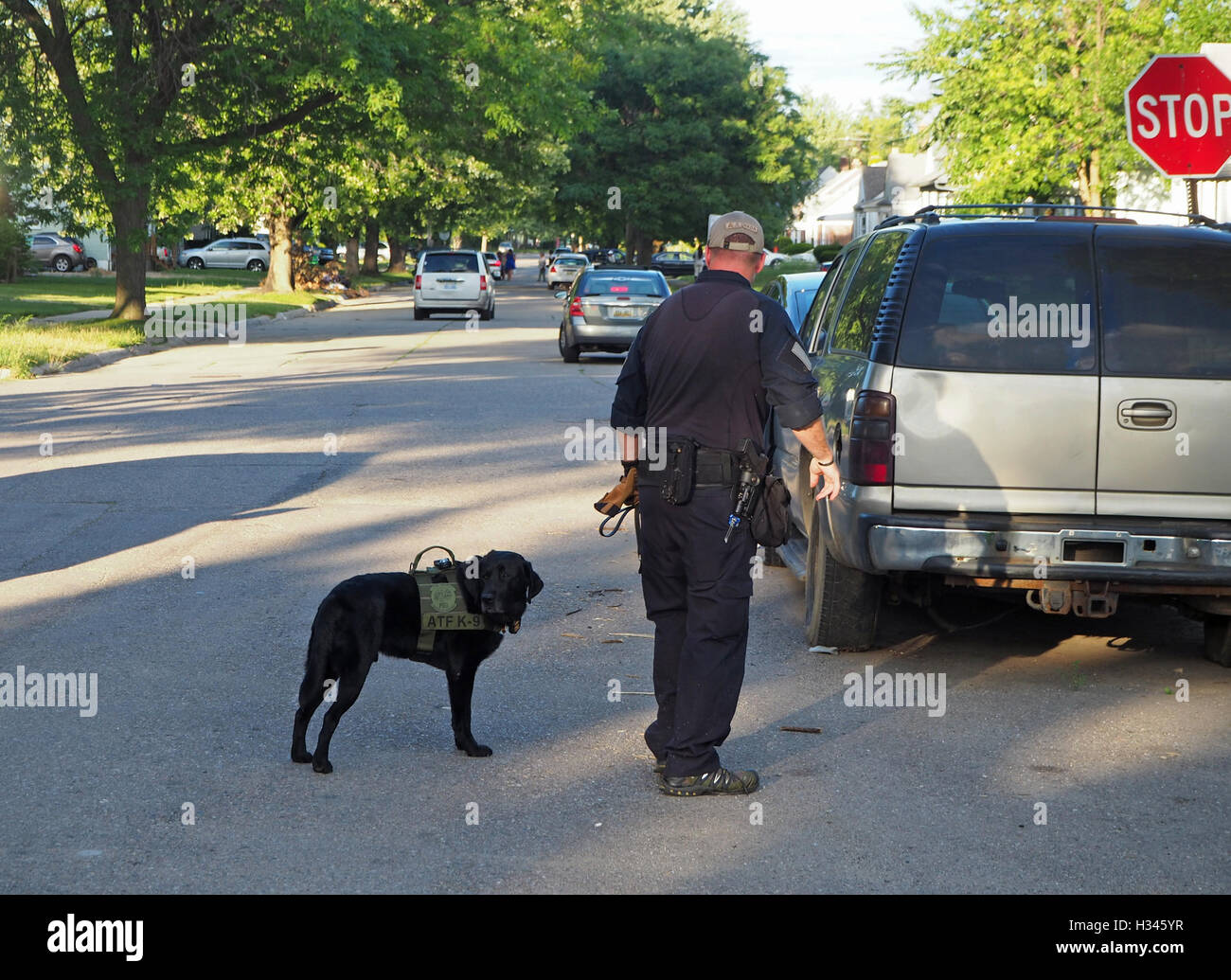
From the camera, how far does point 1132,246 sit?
6.64 metres

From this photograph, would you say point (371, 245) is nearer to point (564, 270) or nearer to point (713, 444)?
point (564, 270)

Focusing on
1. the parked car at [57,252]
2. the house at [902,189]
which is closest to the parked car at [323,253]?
the parked car at [57,252]

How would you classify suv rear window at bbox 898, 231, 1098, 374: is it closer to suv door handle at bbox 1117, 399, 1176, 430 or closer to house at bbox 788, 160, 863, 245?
suv door handle at bbox 1117, 399, 1176, 430

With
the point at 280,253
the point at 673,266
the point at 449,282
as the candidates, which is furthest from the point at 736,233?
the point at 673,266

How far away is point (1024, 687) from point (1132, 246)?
1998mm

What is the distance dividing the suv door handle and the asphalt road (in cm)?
121

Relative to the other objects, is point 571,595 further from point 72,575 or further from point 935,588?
point 72,575

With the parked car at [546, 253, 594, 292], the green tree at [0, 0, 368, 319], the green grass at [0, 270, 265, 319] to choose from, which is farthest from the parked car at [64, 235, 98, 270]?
the green tree at [0, 0, 368, 319]

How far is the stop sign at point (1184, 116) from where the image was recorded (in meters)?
9.62

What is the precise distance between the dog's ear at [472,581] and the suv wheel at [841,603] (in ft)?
6.96

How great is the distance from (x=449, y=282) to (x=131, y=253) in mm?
9311

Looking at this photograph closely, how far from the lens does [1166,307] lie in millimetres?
6543

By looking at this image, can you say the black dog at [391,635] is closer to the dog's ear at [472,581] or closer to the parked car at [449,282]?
the dog's ear at [472,581]

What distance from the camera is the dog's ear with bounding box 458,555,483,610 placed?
216 inches
